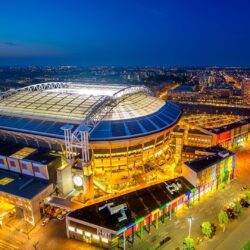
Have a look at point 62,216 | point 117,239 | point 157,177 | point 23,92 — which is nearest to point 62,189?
point 62,216

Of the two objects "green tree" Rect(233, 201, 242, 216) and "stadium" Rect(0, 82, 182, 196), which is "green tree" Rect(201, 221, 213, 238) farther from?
"stadium" Rect(0, 82, 182, 196)

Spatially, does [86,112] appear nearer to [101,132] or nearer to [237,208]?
[101,132]

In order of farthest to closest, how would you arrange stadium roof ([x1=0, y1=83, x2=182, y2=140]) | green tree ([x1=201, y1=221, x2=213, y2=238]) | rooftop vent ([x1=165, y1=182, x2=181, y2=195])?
stadium roof ([x1=0, y1=83, x2=182, y2=140]) < rooftop vent ([x1=165, y1=182, x2=181, y2=195]) < green tree ([x1=201, y1=221, x2=213, y2=238])

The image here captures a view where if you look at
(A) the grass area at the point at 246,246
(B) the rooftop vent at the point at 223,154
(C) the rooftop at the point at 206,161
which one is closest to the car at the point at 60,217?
(C) the rooftop at the point at 206,161

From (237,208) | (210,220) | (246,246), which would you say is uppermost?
(237,208)

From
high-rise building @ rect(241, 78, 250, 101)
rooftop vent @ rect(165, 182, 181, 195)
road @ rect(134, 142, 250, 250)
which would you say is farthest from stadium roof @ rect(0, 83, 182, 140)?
high-rise building @ rect(241, 78, 250, 101)

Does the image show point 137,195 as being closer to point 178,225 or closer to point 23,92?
point 178,225

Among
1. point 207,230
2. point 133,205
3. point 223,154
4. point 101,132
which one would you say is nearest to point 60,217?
point 133,205
